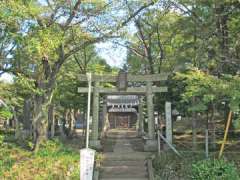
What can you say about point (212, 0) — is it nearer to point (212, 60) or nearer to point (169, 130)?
point (212, 60)

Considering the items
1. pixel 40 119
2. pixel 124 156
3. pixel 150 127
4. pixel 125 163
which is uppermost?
pixel 40 119

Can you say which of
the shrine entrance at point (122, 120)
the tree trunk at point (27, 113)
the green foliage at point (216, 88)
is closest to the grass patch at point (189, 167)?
the green foliage at point (216, 88)

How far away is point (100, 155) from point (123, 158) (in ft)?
4.35

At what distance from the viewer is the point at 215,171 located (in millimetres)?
14906

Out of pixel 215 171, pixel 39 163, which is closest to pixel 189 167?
pixel 215 171

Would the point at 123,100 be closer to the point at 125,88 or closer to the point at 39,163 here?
the point at 125,88

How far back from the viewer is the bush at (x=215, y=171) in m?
14.7

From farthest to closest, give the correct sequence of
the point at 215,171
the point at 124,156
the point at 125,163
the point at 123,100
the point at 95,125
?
the point at 123,100, the point at 95,125, the point at 124,156, the point at 125,163, the point at 215,171

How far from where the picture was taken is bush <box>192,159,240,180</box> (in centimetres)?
1466

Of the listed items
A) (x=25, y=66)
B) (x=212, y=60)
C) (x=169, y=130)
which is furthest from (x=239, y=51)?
(x=25, y=66)

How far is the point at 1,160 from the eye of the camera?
17.1 metres

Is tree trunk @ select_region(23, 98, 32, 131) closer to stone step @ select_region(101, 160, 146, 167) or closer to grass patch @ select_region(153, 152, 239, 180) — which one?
stone step @ select_region(101, 160, 146, 167)

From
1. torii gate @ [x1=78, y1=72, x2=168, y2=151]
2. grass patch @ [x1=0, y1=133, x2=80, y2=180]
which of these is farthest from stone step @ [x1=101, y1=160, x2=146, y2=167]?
torii gate @ [x1=78, y1=72, x2=168, y2=151]

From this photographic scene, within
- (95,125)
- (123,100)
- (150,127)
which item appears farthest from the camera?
(123,100)
